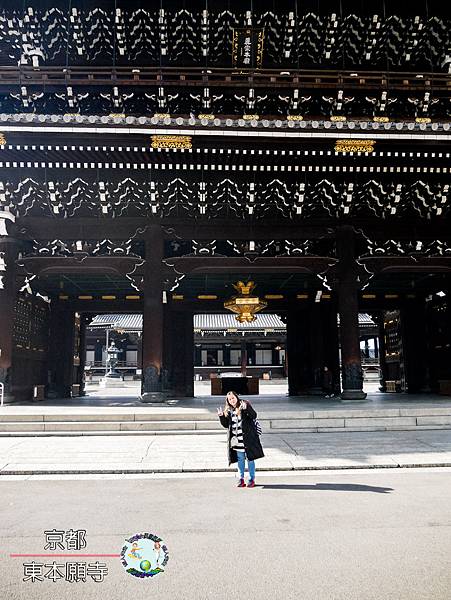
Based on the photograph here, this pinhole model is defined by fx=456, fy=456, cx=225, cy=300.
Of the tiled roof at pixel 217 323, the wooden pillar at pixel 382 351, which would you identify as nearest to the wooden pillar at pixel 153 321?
the wooden pillar at pixel 382 351

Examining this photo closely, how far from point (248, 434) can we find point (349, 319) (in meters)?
8.27

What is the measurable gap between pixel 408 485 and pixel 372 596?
152 inches

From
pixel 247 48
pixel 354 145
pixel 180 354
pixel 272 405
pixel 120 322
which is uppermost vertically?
pixel 247 48

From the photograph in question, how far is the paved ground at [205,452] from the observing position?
8.05 m

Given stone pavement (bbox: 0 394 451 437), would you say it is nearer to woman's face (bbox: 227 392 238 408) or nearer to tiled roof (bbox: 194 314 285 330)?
woman's face (bbox: 227 392 238 408)

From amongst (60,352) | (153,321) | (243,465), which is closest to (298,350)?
(153,321)

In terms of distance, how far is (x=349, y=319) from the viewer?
1424 centimetres

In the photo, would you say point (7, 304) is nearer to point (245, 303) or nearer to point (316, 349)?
point (245, 303)

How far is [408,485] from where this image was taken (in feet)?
22.1

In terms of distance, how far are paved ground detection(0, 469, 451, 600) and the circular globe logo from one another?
7 centimetres

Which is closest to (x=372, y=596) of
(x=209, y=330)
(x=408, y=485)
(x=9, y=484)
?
(x=408, y=485)

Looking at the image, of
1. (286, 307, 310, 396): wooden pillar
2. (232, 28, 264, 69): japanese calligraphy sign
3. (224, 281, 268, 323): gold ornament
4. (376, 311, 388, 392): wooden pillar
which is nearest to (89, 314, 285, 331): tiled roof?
(376, 311, 388, 392): wooden pillar

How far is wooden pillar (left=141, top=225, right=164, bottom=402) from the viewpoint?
Result: 1370cm

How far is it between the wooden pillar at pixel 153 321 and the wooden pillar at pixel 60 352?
7430mm
